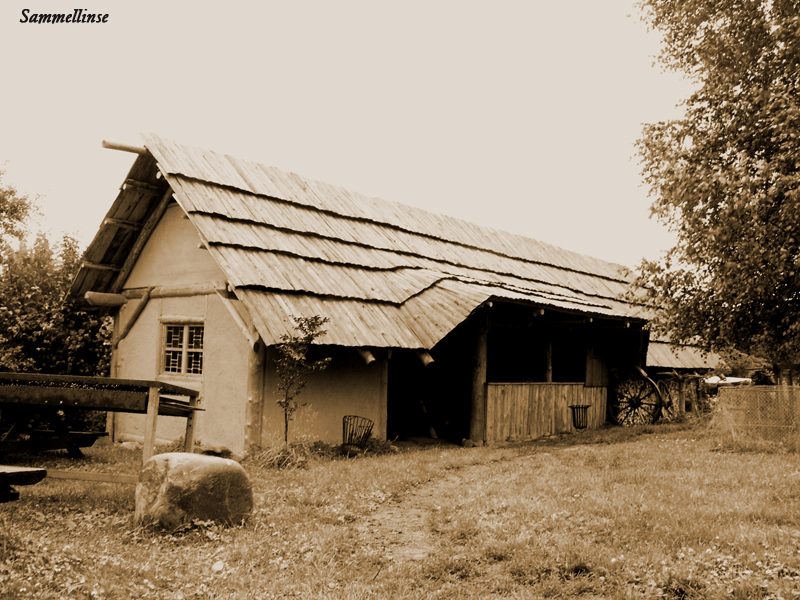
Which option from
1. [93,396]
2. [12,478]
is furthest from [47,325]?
[12,478]

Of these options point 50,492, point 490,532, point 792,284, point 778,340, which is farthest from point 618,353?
point 50,492

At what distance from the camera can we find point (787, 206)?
9.69 meters

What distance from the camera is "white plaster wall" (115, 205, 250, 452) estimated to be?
11.6 metres

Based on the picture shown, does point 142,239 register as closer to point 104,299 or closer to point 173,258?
point 173,258

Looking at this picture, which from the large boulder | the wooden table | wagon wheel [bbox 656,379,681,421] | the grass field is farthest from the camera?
wagon wheel [bbox 656,379,681,421]

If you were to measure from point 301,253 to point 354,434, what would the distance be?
3.78 m

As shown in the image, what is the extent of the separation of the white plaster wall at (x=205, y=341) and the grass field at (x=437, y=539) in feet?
7.96

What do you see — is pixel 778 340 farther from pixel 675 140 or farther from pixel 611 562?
pixel 611 562

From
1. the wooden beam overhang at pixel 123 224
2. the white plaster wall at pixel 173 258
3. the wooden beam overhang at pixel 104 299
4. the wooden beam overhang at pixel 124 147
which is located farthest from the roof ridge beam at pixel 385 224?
the wooden beam overhang at pixel 104 299

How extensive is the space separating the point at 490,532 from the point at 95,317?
41.6 feet

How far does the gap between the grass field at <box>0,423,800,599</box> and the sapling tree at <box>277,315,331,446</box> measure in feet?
5.02

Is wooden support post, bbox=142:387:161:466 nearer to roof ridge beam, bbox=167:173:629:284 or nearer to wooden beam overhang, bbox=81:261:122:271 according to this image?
roof ridge beam, bbox=167:173:629:284

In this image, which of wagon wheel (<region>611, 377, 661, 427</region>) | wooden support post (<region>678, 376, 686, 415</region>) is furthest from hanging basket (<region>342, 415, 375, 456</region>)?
wooden support post (<region>678, 376, 686, 415</region>)

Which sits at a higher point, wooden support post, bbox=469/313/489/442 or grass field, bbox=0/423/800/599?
wooden support post, bbox=469/313/489/442
